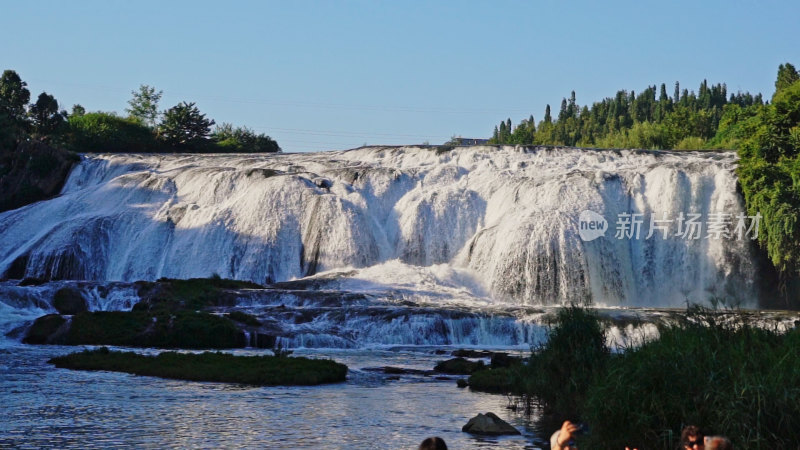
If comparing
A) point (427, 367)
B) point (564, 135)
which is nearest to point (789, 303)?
point (427, 367)

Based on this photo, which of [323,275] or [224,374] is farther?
[323,275]

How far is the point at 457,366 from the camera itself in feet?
94.5

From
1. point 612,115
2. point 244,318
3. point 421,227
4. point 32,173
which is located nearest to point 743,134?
point 421,227

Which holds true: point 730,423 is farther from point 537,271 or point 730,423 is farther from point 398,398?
point 537,271

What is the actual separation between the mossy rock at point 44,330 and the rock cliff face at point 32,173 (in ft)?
99.3

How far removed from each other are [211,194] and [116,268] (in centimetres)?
675

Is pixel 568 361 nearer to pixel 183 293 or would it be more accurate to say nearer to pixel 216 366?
pixel 216 366

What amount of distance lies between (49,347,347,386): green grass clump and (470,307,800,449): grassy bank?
33.4 feet

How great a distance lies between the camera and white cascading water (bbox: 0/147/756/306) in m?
46.3

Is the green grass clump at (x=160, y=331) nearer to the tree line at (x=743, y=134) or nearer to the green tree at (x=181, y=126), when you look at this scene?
the tree line at (x=743, y=134)

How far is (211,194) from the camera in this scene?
56312 millimetres

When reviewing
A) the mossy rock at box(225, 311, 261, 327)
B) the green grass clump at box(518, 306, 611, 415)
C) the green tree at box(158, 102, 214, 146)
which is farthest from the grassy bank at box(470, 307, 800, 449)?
the green tree at box(158, 102, 214, 146)

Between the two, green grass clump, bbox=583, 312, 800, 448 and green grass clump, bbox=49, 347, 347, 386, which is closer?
green grass clump, bbox=583, 312, 800, 448

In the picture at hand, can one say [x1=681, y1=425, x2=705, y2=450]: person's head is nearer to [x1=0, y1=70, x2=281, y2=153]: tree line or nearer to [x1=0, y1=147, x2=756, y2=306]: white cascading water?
[x1=0, y1=147, x2=756, y2=306]: white cascading water
